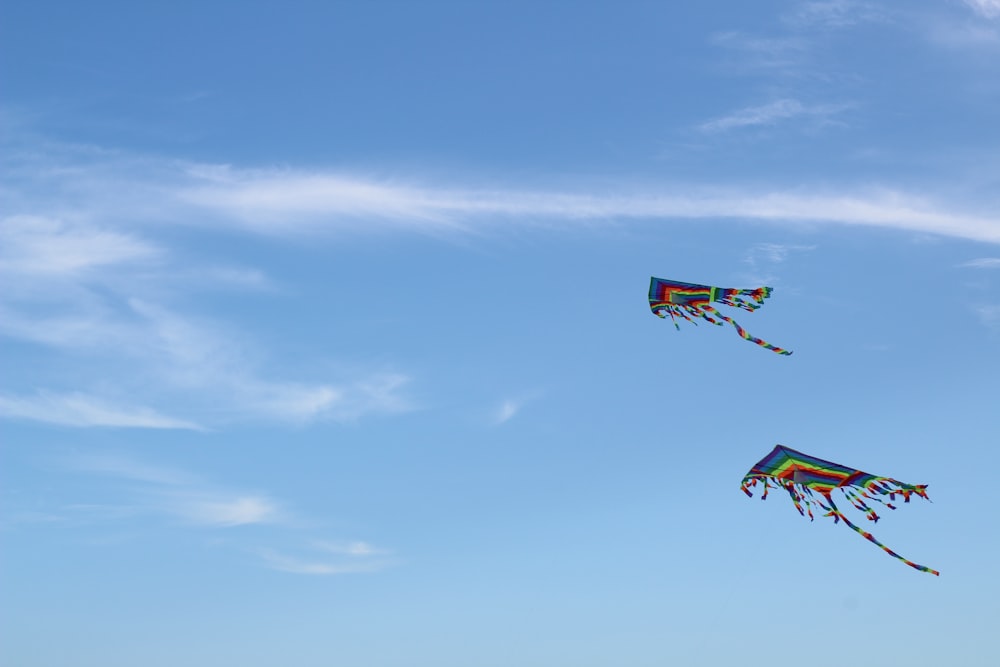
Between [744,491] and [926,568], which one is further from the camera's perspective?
[744,491]

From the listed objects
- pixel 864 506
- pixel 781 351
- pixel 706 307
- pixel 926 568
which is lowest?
pixel 926 568

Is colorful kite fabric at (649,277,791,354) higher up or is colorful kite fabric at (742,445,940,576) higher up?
colorful kite fabric at (649,277,791,354)

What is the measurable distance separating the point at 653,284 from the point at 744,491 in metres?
19.7

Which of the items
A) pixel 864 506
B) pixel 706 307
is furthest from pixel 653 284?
pixel 864 506

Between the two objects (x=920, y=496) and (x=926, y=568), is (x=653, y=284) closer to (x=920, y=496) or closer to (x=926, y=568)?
(x=920, y=496)

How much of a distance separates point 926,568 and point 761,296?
28019 mm

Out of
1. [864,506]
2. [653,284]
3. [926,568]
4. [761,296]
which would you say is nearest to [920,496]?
[864,506]

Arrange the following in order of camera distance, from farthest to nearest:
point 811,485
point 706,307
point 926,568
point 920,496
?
point 706,307
point 811,485
point 920,496
point 926,568

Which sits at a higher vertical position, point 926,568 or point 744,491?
point 744,491

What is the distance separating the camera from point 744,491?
7869 cm

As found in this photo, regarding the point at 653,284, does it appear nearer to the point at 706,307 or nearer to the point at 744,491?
the point at 706,307

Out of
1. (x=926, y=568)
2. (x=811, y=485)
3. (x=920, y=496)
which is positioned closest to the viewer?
(x=926, y=568)

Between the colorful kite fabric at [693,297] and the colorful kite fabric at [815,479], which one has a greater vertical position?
the colorful kite fabric at [693,297]

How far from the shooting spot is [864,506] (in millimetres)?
73688
